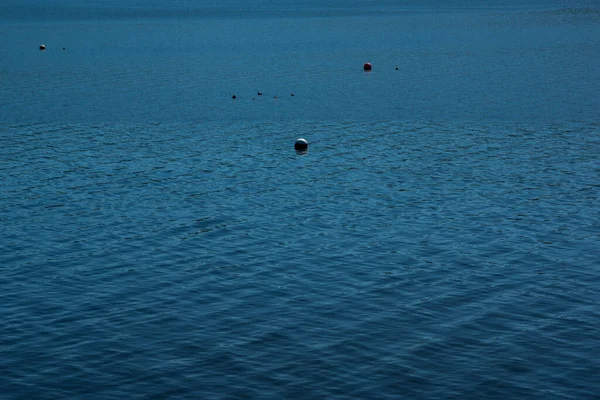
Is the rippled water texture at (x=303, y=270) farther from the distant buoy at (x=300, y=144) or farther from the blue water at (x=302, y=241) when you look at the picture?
the distant buoy at (x=300, y=144)

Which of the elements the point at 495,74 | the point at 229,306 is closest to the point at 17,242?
the point at 229,306

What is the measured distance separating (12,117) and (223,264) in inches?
1783

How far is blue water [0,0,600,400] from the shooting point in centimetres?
2630

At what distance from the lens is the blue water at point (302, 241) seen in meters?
26.3

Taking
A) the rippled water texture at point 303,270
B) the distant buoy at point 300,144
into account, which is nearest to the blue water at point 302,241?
the rippled water texture at point 303,270

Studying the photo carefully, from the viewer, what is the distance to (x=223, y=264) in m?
36.6

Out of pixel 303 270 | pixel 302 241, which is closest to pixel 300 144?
pixel 302 241

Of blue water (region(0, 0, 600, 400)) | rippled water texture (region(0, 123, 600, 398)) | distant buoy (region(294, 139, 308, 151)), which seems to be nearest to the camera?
rippled water texture (region(0, 123, 600, 398))

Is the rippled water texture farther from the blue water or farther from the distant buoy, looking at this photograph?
Result: the distant buoy

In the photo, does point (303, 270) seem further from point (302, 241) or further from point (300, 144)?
point (300, 144)

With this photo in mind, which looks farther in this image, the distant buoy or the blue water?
the distant buoy

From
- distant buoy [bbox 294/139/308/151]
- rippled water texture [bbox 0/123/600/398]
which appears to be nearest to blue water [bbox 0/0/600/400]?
rippled water texture [bbox 0/123/600/398]

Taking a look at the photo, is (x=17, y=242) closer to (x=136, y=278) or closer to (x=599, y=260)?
(x=136, y=278)

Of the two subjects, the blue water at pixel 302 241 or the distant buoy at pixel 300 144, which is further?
the distant buoy at pixel 300 144
